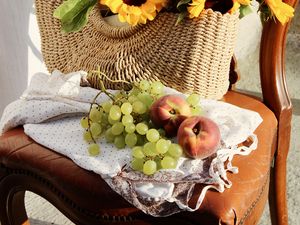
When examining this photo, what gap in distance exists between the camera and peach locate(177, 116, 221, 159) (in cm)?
80

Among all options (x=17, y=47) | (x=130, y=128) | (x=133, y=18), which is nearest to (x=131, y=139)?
(x=130, y=128)

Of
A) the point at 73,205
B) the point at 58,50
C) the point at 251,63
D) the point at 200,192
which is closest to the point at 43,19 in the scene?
the point at 58,50

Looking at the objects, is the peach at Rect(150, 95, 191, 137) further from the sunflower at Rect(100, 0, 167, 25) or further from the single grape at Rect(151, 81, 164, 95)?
the sunflower at Rect(100, 0, 167, 25)

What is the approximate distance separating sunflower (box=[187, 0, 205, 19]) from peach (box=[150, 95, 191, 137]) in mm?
158

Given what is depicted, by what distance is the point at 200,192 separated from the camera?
77 cm

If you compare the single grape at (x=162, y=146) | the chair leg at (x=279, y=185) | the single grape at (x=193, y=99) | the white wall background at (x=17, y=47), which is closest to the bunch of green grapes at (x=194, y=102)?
the single grape at (x=193, y=99)

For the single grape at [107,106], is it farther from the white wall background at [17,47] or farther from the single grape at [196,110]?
the white wall background at [17,47]

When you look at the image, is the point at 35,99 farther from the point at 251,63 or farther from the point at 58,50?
the point at 251,63

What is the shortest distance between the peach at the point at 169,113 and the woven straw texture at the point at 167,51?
4.7 inches

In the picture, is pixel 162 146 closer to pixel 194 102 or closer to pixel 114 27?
pixel 194 102

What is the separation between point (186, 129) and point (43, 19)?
55 centimetres

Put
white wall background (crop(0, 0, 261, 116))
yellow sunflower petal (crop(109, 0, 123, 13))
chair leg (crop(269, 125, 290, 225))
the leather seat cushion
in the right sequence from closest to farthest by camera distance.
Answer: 1. the leather seat cushion
2. yellow sunflower petal (crop(109, 0, 123, 13))
3. chair leg (crop(269, 125, 290, 225))
4. white wall background (crop(0, 0, 261, 116))

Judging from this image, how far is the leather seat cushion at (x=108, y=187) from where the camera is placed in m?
0.77

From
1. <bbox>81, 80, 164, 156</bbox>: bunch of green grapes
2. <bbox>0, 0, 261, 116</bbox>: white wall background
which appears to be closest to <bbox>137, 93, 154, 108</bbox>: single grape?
<bbox>81, 80, 164, 156</bbox>: bunch of green grapes
